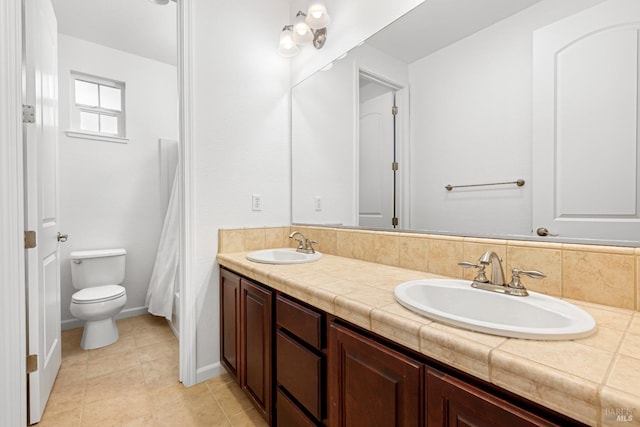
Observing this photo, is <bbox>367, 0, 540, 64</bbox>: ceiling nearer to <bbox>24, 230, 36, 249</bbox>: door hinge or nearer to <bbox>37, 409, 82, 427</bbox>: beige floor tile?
<bbox>24, 230, 36, 249</bbox>: door hinge

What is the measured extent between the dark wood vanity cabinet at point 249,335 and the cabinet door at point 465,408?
2.53 ft

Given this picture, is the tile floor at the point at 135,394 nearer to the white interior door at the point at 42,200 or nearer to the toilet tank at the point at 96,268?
the white interior door at the point at 42,200

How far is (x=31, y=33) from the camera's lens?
1414 millimetres

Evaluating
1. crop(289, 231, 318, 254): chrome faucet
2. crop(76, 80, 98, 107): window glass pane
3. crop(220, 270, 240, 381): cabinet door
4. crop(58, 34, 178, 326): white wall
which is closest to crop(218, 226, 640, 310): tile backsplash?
crop(289, 231, 318, 254): chrome faucet

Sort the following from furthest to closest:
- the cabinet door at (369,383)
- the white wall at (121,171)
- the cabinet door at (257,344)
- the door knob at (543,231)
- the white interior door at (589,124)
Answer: the white wall at (121,171), the cabinet door at (257,344), the door knob at (543,231), the white interior door at (589,124), the cabinet door at (369,383)

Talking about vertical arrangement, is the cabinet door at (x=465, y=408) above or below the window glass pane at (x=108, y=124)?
below

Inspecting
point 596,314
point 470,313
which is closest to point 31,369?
point 470,313

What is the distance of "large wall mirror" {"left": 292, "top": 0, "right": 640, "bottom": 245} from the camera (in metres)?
0.83

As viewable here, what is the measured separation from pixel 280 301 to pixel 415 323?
0.65m

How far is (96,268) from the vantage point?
7.94ft

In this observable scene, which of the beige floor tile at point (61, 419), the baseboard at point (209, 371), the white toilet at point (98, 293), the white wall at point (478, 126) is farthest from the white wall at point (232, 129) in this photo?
the white wall at point (478, 126)

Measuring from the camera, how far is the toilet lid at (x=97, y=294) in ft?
6.91

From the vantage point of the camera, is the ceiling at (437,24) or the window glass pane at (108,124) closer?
the ceiling at (437,24)

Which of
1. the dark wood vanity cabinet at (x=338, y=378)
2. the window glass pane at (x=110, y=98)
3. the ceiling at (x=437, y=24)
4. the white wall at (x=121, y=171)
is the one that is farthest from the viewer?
→ the window glass pane at (x=110, y=98)
